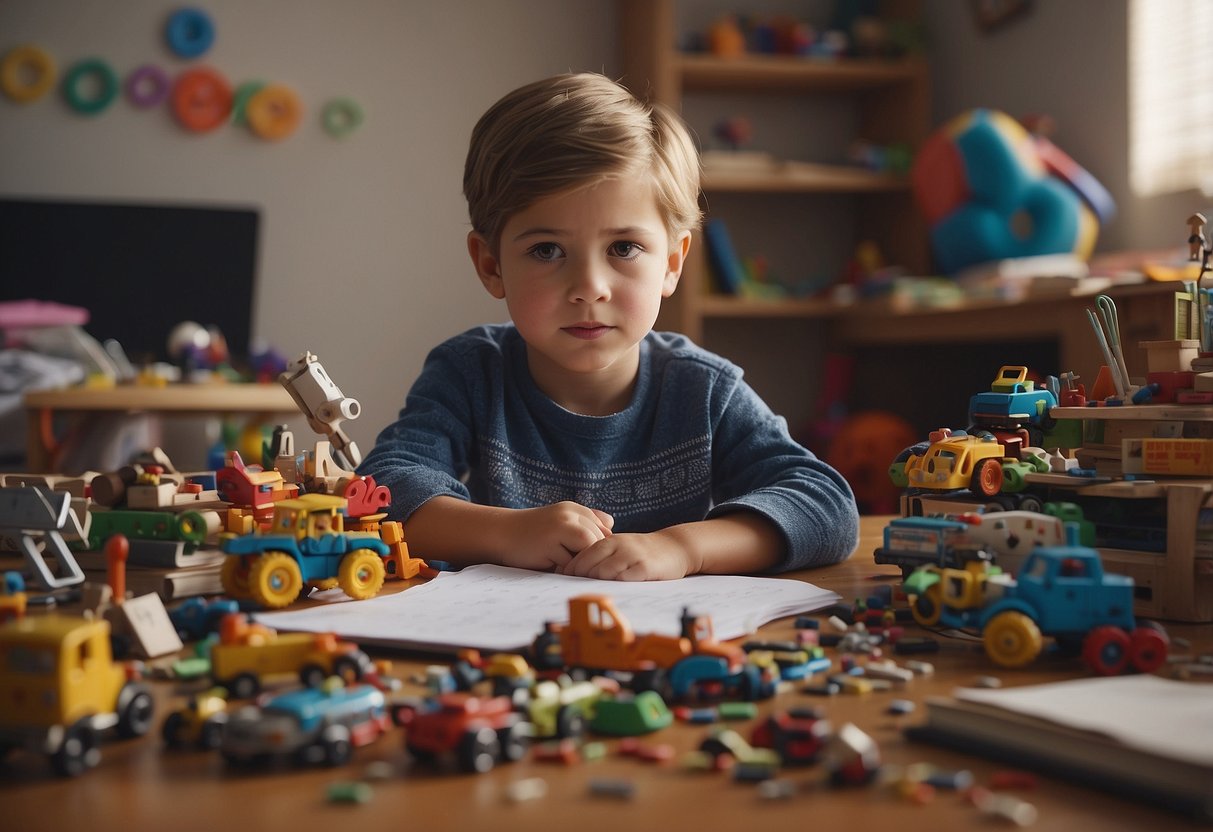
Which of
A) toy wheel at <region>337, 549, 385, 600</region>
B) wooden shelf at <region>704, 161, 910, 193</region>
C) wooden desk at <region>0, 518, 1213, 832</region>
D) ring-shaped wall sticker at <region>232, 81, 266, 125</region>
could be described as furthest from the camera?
ring-shaped wall sticker at <region>232, 81, 266, 125</region>

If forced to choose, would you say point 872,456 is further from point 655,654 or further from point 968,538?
point 655,654

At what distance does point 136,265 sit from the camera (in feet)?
11.7

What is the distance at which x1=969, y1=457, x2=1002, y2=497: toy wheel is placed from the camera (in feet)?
2.74

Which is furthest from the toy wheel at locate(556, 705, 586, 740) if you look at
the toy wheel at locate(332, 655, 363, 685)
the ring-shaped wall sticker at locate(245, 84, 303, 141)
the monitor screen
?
the ring-shaped wall sticker at locate(245, 84, 303, 141)

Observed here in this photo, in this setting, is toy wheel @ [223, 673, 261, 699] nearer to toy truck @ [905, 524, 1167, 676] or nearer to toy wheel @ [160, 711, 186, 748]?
toy wheel @ [160, 711, 186, 748]

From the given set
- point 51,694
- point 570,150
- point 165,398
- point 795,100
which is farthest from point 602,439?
point 795,100

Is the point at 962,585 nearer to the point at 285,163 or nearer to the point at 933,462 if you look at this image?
the point at 933,462

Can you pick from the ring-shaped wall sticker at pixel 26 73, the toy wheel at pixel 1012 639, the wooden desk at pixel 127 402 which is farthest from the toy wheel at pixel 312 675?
the ring-shaped wall sticker at pixel 26 73

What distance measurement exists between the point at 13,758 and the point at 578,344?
29.9 inches

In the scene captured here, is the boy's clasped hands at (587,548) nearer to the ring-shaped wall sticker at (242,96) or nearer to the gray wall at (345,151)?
the gray wall at (345,151)

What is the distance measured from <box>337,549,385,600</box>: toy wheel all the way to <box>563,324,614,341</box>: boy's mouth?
427 mm

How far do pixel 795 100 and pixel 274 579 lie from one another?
3.43 metres

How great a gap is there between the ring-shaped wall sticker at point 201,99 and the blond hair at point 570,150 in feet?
8.69

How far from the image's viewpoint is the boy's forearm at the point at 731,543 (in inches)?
37.7
